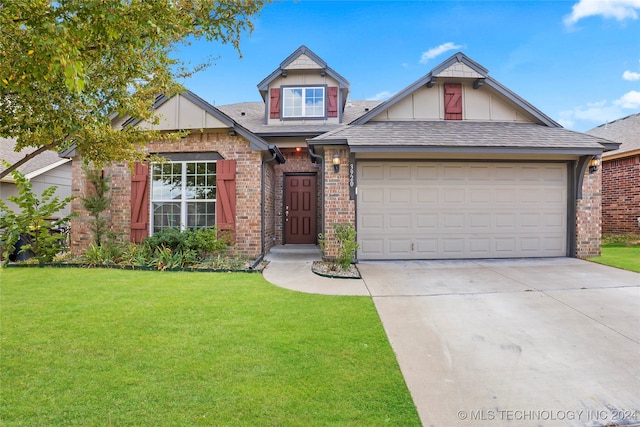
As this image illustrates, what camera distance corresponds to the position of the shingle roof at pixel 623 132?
440 inches

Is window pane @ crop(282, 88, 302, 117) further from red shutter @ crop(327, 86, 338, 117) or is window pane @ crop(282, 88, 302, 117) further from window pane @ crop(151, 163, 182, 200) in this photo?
window pane @ crop(151, 163, 182, 200)

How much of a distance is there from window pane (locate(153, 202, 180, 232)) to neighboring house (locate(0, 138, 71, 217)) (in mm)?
5944

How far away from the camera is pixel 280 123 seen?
431 inches

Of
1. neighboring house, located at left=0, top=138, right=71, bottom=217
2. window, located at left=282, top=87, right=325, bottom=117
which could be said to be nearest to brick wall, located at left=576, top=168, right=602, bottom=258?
window, located at left=282, top=87, right=325, bottom=117

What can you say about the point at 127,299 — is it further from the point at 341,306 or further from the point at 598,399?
the point at 598,399

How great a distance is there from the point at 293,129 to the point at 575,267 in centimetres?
851

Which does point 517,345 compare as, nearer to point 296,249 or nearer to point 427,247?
point 427,247

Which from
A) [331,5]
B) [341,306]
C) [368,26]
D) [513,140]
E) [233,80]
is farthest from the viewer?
[233,80]

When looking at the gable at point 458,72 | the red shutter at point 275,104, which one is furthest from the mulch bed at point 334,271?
the red shutter at point 275,104

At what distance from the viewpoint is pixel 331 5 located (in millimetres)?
9734

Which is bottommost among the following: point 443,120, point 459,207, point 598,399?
point 598,399

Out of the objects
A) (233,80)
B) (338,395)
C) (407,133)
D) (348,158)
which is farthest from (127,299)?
(233,80)

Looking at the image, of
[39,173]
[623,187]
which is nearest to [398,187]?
[623,187]

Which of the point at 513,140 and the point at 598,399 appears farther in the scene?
the point at 513,140
